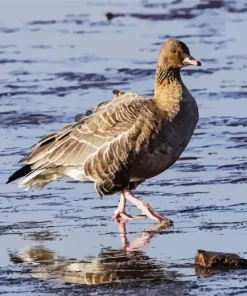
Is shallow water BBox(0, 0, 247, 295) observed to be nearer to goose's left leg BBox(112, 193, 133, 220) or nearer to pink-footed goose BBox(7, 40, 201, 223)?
goose's left leg BBox(112, 193, 133, 220)

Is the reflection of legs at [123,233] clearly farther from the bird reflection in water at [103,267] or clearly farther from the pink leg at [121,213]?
the pink leg at [121,213]

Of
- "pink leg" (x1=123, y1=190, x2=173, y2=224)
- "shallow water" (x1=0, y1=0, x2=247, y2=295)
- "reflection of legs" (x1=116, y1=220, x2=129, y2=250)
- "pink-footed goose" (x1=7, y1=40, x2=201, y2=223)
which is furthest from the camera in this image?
"pink-footed goose" (x1=7, y1=40, x2=201, y2=223)

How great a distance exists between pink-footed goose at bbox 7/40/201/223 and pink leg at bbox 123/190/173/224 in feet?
0.04

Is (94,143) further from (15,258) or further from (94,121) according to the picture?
(15,258)

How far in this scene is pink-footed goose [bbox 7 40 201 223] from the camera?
11.5 m

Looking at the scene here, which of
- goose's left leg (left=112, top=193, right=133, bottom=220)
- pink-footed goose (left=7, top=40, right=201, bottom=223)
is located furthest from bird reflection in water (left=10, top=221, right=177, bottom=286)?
pink-footed goose (left=7, top=40, right=201, bottom=223)

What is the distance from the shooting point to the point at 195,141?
14.7 metres

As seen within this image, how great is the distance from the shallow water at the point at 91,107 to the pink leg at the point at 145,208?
3.6 inches

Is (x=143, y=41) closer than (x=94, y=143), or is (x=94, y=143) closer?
(x=94, y=143)

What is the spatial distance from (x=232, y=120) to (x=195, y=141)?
3.62 feet

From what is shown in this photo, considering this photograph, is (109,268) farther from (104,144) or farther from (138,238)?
(104,144)

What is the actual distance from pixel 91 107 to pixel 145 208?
6146 millimetres

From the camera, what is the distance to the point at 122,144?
11.5 meters

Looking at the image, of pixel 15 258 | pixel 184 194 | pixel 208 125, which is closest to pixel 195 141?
pixel 208 125
